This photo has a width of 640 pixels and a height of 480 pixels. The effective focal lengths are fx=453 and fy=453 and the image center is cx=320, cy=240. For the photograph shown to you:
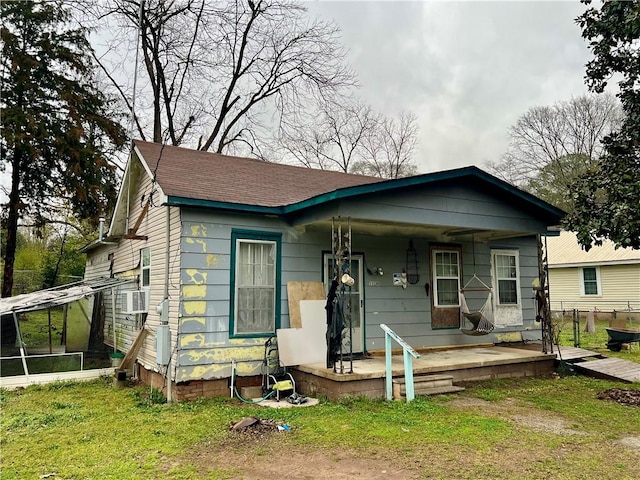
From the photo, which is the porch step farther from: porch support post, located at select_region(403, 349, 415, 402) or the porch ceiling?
the porch ceiling

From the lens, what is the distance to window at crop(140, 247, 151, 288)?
8.04m

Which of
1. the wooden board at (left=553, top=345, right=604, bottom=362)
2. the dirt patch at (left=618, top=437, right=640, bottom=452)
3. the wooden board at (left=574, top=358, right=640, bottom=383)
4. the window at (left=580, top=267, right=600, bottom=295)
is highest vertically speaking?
the window at (left=580, top=267, right=600, bottom=295)

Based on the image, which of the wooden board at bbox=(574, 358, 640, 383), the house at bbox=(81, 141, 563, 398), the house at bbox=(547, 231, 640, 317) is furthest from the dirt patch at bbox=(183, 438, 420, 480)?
the house at bbox=(547, 231, 640, 317)

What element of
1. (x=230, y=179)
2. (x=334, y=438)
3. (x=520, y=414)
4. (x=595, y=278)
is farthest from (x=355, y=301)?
(x=595, y=278)

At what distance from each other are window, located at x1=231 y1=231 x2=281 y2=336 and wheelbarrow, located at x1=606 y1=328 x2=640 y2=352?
8.61 m

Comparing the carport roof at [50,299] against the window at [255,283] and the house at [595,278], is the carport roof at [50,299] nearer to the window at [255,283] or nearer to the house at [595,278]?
the window at [255,283]

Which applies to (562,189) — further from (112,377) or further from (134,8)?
(112,377)

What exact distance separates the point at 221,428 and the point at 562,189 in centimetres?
2692

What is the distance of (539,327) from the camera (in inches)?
413

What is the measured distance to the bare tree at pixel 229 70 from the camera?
63.0 feet

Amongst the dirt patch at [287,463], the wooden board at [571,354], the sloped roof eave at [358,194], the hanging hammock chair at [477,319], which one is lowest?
the dirt patch at [287,463]

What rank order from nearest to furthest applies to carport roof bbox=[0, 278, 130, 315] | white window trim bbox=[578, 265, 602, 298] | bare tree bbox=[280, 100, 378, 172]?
1. carport roof bbox=[0, 278, 130, 315]
2. white window trim bbox=[578, 265, 602, 298]
3. bare tree bbox=[280, 100, 378, 172]

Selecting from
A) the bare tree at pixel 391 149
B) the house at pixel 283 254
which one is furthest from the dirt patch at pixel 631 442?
the bare tree at pixel 391 149

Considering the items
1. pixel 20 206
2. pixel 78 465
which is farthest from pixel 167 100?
pixel 78 465
